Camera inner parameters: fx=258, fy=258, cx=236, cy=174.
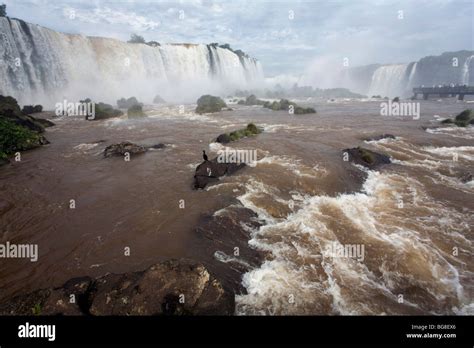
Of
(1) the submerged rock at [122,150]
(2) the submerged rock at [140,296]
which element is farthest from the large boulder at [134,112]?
(2) the submerged rock at [140,296]

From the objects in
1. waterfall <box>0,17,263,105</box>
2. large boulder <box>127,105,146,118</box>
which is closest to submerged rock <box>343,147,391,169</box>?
large boulder <box>127,105,146,118</box>

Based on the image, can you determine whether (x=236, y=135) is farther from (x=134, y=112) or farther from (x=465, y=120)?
(x=465, y=120)

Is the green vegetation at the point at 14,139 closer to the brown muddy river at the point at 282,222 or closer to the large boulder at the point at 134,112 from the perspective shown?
the brown muddy river at the point at 282,222

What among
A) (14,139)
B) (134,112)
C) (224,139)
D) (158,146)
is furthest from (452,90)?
(14,139)

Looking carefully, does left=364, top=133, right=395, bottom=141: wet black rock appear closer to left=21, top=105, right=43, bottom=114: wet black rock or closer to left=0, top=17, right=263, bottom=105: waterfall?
left=21, top=105, right=43, bottom=114: wet black rock

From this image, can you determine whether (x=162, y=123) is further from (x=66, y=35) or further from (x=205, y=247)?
(x=66, y=35)

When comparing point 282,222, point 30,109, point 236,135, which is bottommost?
point 282,222
